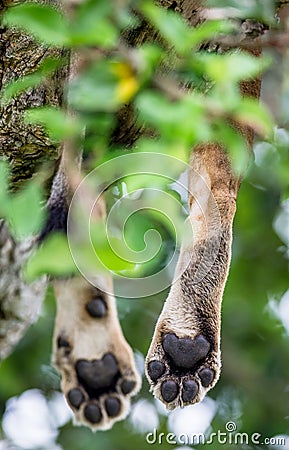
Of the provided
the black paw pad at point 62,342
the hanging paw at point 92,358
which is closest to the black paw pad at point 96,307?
the hanging paw at point 92,358

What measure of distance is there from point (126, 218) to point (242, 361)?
2444 mm

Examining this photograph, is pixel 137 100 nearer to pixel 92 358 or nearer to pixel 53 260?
pixel 53 260

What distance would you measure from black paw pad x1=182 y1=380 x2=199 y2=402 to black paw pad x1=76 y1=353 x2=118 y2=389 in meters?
0.59

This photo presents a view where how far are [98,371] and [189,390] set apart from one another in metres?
0.63

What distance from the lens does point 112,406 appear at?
2.51 metres

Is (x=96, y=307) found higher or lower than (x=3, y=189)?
lower

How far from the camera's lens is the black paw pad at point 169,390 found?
6.44ft

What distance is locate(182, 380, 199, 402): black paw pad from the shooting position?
1974 mm

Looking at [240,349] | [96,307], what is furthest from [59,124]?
[240,349]

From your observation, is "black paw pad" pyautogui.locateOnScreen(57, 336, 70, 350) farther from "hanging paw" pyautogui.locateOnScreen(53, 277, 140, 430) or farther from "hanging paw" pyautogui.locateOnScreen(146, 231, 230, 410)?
"hanging paw" pyautogui.locateOnScreen(146, 231, 230, 410)

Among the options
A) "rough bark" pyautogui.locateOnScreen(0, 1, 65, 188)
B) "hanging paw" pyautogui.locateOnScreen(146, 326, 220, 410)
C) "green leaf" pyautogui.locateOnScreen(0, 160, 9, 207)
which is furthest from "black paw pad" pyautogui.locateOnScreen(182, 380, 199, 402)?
"rough bark" pyautogui.locateOnScreen(0, 1, 65, 188)

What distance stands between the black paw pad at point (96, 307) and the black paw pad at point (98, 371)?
183mm

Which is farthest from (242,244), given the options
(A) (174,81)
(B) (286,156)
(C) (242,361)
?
(A) (174,81)

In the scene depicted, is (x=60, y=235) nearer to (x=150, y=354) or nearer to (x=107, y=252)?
(x=107, y=252)
